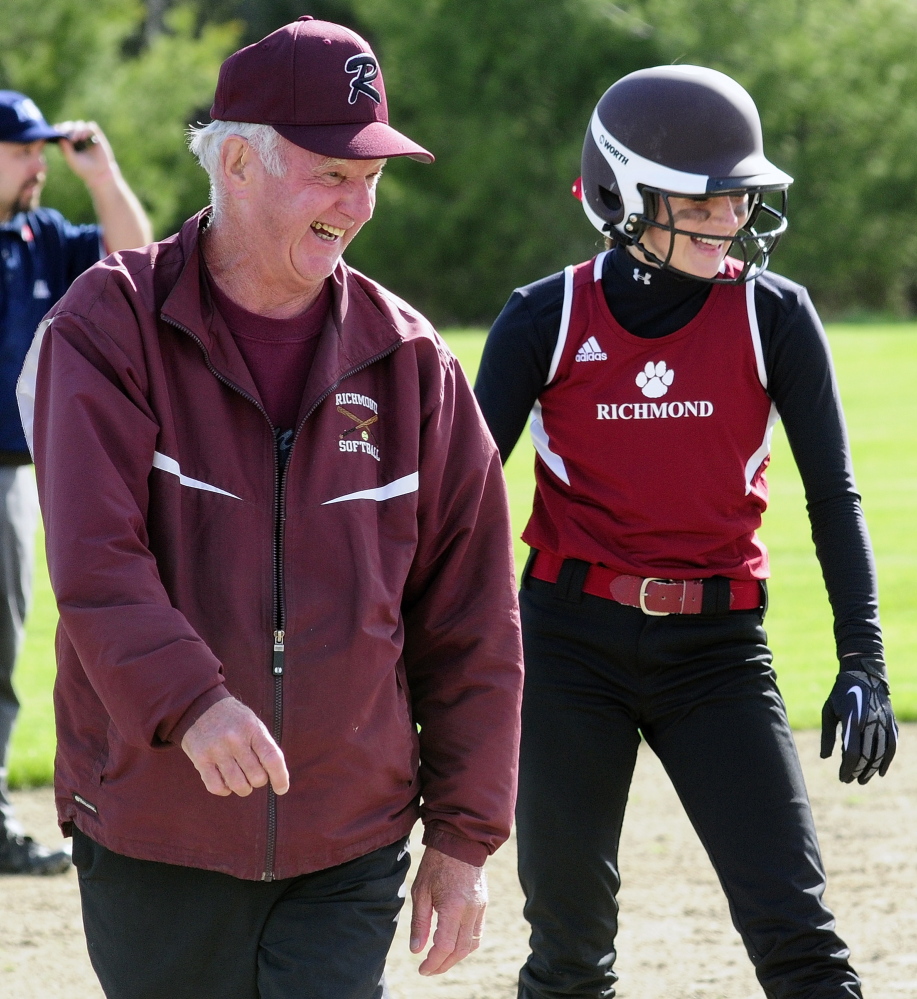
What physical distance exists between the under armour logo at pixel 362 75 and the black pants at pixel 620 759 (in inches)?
51.8

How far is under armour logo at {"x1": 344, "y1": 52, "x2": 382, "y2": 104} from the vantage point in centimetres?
264

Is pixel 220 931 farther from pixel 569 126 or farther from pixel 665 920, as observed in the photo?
pixel 569 126

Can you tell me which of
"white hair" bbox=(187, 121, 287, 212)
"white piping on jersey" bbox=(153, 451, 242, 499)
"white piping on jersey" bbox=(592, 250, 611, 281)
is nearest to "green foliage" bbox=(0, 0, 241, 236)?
"white piping on jersey" bbox=(592, 250, 611, 281)

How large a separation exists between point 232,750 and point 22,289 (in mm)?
3467

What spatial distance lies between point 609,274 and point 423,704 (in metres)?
1.32

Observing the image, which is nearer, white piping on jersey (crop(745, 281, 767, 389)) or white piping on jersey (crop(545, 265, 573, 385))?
white piping on jersey (crop(745, 281, 767, 389))

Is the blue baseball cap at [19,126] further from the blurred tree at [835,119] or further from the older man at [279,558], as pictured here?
the blurred tree at [835,119]

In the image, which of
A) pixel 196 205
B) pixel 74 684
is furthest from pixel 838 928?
pixel 196 205

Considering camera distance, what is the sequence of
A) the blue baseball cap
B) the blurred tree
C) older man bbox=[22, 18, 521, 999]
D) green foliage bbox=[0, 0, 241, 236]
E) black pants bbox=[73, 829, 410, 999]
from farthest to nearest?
the blurred tree
green foliage bbox=[0, 0, 241, 236]
the blue baseball cap
black pants bbox=[73, 829, 410, 999]
older man bbox=[22, 18, 521, 999]

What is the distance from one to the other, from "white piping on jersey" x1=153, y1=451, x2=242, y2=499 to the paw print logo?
129 cm

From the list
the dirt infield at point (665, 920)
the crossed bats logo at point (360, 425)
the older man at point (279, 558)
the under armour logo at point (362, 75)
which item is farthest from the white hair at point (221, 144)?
the dirt infield at point (665, 920)

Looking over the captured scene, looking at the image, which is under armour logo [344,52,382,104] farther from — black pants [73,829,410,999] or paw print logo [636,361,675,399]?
black pants [73,829,410,999]

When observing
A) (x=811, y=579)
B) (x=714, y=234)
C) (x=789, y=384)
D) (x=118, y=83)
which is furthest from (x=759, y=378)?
(x=118, y=83)

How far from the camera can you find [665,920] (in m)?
4.99
